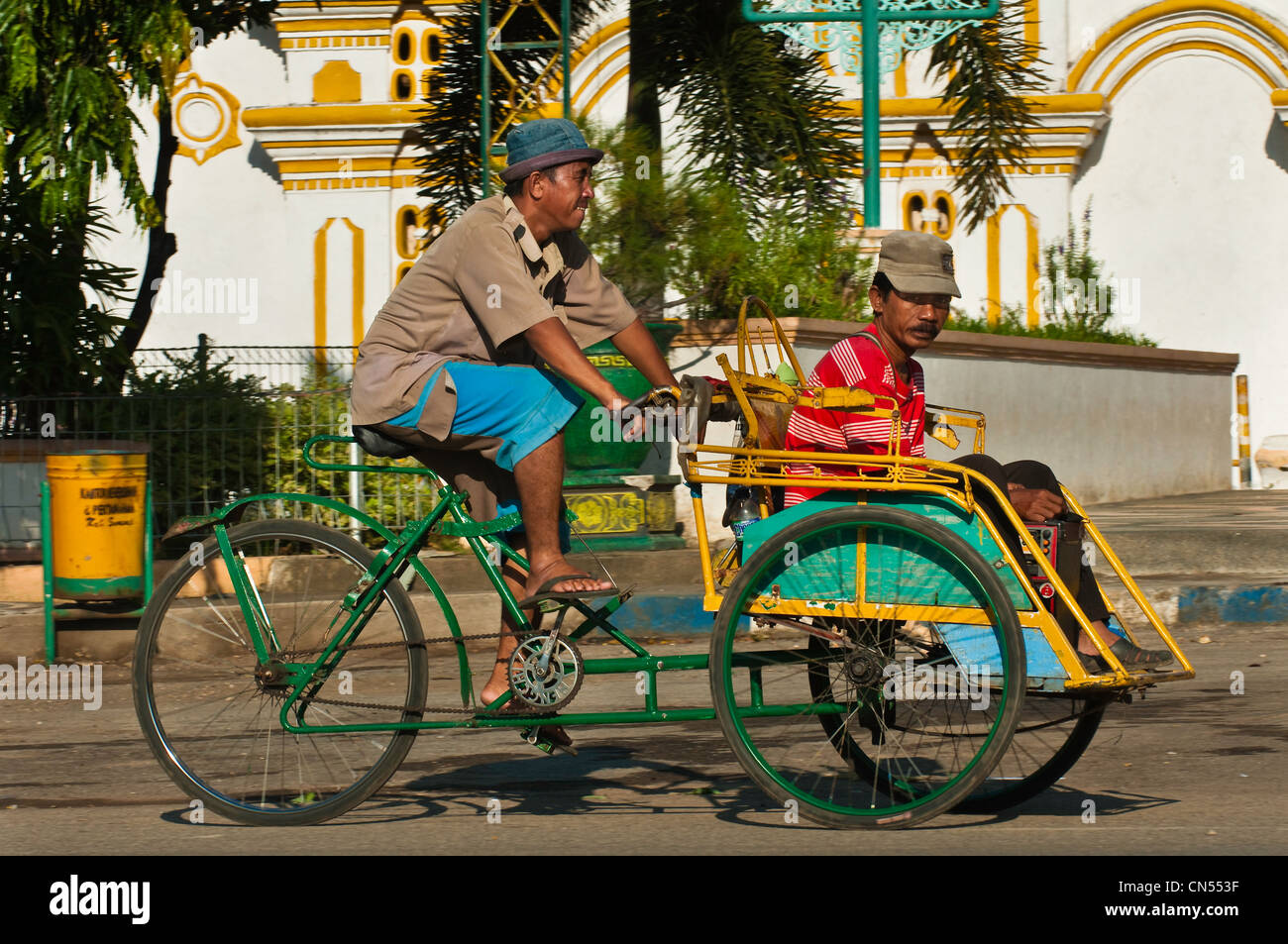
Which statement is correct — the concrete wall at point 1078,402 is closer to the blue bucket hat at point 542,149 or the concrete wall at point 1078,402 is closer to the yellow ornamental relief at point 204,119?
the blue bucket hat at point 542,149

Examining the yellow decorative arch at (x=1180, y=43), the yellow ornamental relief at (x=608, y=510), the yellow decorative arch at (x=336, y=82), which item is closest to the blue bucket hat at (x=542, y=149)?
the yellow ornamental relief at (x=608, y=510)

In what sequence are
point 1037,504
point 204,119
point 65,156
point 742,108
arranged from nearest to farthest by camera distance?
point 1037,504, point 65,156, point 742,108, point 204,119

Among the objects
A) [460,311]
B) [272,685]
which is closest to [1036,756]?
[460,311]

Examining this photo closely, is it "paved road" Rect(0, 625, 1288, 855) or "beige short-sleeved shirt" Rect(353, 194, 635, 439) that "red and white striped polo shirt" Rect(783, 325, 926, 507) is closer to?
"beige short-sleeved shirt" Rect(353, 194, 635, 439)

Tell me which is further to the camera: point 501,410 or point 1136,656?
point 501,410

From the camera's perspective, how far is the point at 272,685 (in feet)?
16.1

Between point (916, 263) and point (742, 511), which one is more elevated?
point (916, 263)

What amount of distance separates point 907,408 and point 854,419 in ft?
0.86

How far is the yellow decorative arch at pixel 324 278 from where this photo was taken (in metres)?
19.4

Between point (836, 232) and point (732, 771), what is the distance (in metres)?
7.60

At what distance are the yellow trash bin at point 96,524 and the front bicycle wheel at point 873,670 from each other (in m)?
4.95

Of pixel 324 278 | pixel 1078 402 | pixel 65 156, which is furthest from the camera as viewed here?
pixel 324 278

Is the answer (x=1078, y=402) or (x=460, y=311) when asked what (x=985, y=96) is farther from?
(x=460, y=311)

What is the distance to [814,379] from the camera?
4.96m
